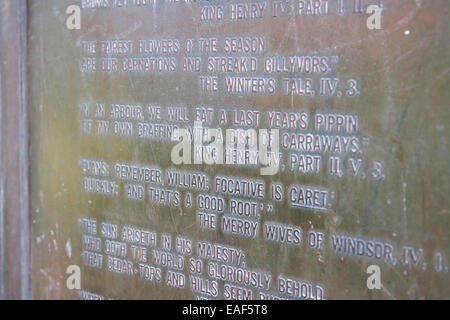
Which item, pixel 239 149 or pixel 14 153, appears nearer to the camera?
pixel 239 149

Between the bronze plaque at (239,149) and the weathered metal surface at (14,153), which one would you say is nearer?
the bronze plaque at (239,149)

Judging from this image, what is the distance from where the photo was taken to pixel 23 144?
10.3 feet

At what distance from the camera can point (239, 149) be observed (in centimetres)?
231

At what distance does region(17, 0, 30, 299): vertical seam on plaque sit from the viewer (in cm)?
310

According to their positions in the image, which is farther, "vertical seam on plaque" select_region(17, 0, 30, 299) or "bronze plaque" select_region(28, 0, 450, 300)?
"vertical seam on plaque" select_region(17, 0, 30, 299)

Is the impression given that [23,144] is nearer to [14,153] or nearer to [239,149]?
[14,153]

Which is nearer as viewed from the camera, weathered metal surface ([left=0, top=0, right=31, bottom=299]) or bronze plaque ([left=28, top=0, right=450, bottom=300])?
bronze plaque ([left=28, top=0, right=450, bottom=300])

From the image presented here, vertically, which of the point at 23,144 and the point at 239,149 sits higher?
the point at 239,149

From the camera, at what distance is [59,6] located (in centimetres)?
297

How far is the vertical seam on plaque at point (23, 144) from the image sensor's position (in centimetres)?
310

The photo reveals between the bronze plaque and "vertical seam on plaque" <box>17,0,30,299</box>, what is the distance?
5 cm

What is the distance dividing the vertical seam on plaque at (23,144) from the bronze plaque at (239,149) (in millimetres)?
51

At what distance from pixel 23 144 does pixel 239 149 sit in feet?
4.67

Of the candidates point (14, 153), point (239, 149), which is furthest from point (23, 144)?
point (239, 149)
